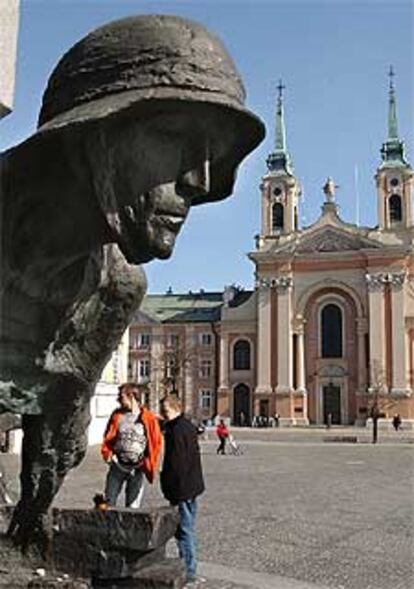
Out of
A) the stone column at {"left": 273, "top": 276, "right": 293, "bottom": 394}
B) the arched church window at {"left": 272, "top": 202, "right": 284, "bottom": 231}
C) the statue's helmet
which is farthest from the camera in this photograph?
the arched church window at {"left": 272, "top": 202, "right": 284, "bottom": 231}

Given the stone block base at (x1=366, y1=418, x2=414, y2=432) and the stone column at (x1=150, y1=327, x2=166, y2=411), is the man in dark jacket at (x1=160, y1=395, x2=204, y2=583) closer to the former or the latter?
the stone block base at (x1=366, y1=418, x2=414, y2=432)

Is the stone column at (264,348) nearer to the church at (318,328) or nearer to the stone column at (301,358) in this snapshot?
the church at (318,328)

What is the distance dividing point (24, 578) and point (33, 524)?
139 mm

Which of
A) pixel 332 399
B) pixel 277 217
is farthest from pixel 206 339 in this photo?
pixel 332 399

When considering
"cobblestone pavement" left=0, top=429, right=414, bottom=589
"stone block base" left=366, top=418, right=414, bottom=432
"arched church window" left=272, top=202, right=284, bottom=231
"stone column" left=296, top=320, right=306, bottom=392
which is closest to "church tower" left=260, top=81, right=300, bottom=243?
"arched church window" left=272, top=202, right=284, bottom=231

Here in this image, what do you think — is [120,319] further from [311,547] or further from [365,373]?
[365,373]

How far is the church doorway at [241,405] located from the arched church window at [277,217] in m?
14.6

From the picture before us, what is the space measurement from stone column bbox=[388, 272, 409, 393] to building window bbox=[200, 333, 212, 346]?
58.4 feet

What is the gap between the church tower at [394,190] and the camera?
205 feet

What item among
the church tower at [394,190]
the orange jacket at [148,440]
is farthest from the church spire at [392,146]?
the orange jacket at [148,440]

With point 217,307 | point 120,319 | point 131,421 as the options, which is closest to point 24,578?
point 120,319

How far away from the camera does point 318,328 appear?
59.7 m

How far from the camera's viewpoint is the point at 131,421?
283 inches

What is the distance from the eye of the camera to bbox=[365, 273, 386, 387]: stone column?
56.3 metres
